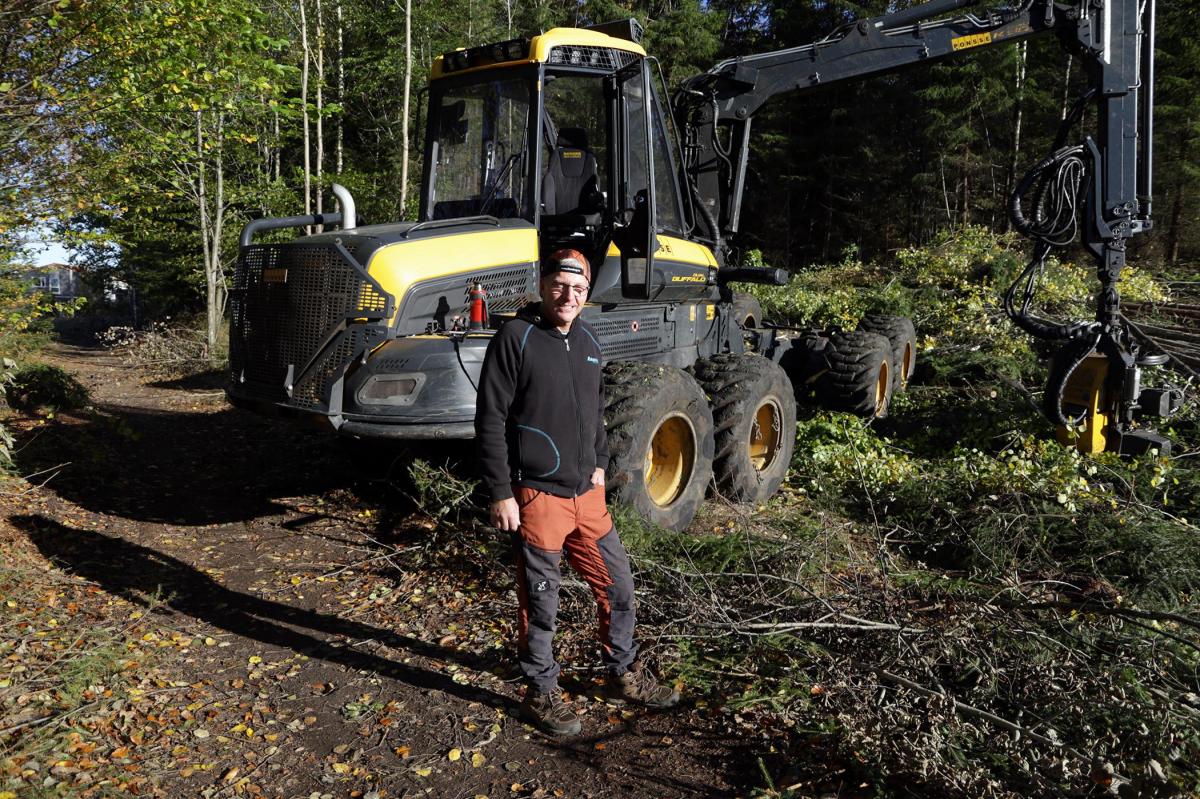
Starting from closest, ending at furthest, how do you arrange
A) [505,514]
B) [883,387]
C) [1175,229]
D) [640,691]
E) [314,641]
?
[505,514], [640,691], [314,641], [883,387], [1175,229]

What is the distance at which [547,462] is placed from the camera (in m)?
3.37

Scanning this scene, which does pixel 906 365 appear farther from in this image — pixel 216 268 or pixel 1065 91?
pixel 1065 91

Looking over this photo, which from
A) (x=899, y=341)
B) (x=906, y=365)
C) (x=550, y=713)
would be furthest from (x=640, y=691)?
(x=906, y=365)

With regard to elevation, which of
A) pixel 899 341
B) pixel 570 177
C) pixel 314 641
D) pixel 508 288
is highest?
pixel 570 177

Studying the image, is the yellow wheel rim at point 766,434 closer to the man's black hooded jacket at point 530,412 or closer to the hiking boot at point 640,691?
the hiking boot at point 640,691

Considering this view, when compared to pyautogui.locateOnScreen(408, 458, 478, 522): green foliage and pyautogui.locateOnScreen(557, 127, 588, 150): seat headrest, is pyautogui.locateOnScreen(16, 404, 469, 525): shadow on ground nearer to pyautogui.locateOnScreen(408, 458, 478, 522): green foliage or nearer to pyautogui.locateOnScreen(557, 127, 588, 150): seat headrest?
pyautogui.locateOnScreen(408, 458, 478, 522): green foliage

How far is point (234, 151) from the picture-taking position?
56.5 feet

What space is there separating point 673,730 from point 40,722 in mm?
2564

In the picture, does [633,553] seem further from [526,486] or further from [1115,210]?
[1115,210]

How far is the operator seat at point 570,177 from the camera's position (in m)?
5.48

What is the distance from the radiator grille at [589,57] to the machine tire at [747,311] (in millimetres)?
3868

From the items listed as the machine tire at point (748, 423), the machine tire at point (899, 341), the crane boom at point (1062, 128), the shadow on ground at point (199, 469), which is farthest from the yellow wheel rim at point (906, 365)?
the shadow on ground at point (199, 469)

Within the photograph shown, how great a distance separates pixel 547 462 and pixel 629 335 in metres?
2.61

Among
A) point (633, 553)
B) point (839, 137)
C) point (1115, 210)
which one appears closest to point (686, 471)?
point (633, 553)
